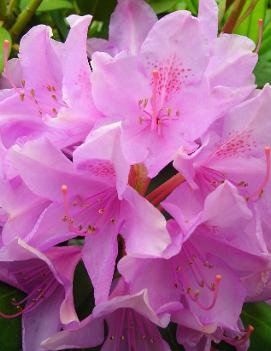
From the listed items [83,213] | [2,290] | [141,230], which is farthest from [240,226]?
[2,290]

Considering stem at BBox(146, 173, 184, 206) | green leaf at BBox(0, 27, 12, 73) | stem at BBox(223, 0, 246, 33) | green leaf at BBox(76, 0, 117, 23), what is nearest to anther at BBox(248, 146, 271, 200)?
stem at BBox(146, 173, 184, 206)

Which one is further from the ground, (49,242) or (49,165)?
(49,165)

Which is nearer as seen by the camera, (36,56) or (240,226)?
(240,226)

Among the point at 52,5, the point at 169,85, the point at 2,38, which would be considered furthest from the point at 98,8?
the point at 169,85

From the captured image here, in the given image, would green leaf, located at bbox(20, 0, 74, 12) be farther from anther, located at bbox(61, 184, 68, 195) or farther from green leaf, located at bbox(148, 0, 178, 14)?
anther, located at bbox(61, 184, 68, 195)

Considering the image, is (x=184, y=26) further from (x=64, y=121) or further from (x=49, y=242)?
(x=49, y=242)

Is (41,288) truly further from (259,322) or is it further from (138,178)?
(259,322)

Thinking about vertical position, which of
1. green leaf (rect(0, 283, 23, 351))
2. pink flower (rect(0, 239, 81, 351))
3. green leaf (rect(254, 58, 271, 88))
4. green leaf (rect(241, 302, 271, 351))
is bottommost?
green leaf (rect(241, 302, 271, 351))
